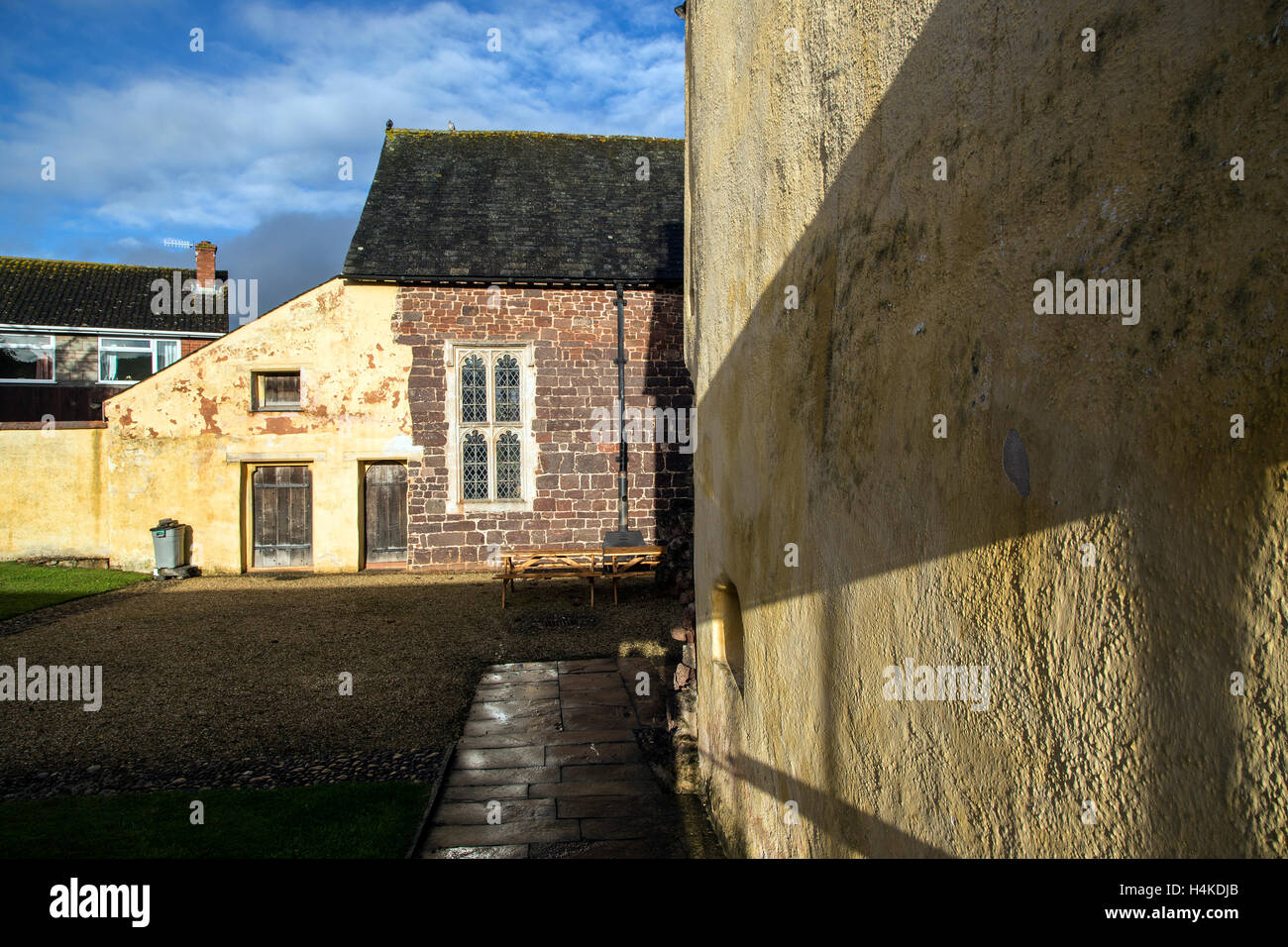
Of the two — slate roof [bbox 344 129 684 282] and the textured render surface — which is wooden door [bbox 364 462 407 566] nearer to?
slate roof [bbox 344 129 684 282]

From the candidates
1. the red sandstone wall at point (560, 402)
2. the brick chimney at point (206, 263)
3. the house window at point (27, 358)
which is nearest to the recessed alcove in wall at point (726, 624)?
the red sandstone wall at point (560, 402)

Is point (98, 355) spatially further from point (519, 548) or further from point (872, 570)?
point (872, 570)

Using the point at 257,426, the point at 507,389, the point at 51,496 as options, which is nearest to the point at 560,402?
the point at 507,389

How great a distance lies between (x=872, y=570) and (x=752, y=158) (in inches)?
96.9

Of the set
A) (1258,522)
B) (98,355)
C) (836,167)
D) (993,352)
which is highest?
(98,355)

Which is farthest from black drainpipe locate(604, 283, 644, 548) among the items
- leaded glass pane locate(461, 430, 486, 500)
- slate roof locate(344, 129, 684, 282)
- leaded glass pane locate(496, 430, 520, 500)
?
leaded glass pane locate(461, 430, 486, 500)

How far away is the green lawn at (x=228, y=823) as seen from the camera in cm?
448

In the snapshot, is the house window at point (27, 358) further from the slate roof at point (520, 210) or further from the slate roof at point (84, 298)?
the slate roof at point (520, 210)

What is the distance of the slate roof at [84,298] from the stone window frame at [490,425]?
14151 mm

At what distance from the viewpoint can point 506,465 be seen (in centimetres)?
1503

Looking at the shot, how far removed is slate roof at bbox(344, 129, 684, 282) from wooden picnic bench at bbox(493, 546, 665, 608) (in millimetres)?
5768

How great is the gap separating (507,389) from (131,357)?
1562cm

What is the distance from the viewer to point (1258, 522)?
1149 millimetres
